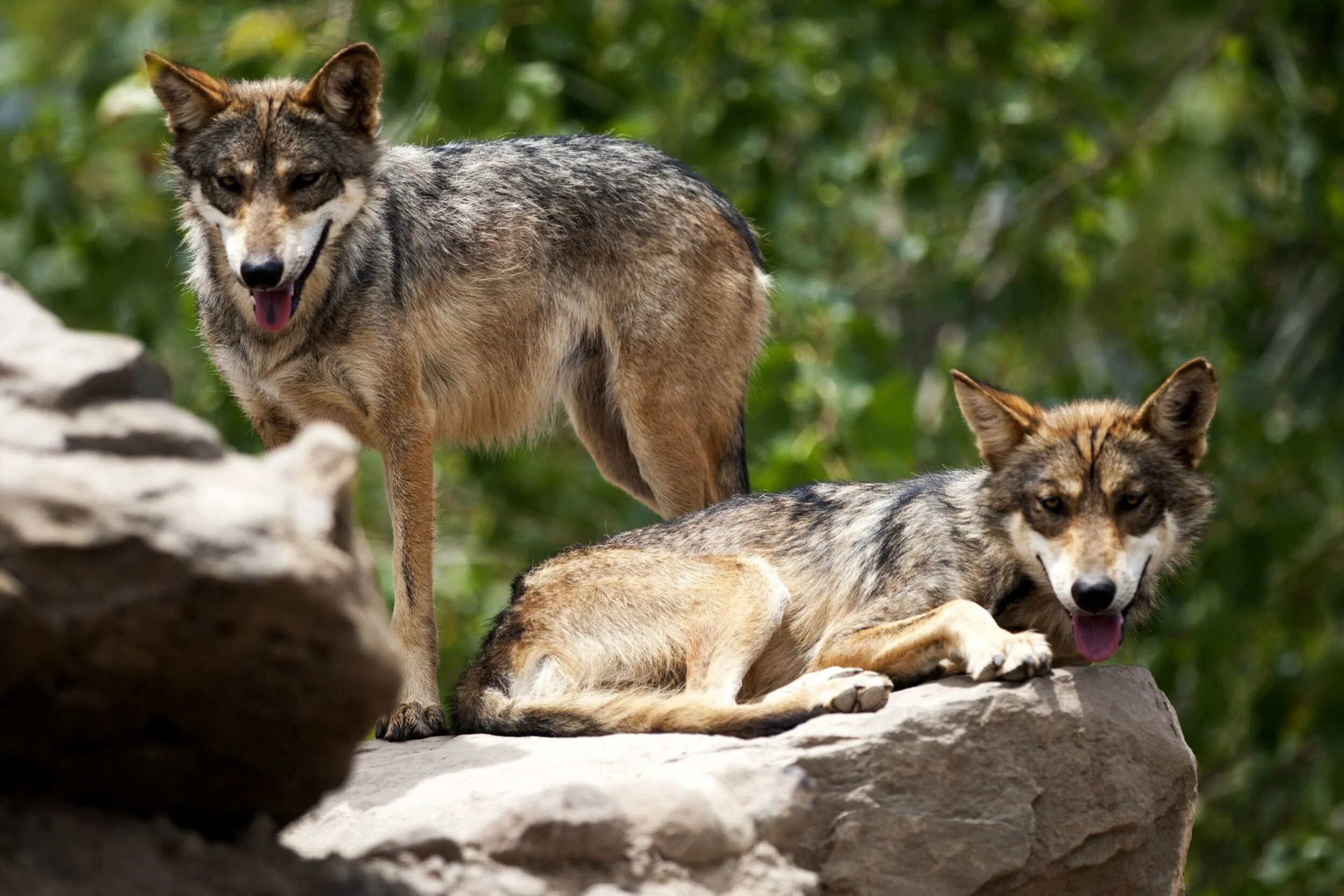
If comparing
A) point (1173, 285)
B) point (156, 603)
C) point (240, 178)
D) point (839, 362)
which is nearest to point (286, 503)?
point (156, 603)

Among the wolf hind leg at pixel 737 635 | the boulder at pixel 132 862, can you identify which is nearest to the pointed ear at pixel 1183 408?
the wolf hind leg at pixel 737 635

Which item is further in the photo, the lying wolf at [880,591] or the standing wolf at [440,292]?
the standing wolf at [440,292]

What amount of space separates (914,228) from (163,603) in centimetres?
1176

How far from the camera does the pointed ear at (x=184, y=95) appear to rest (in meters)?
6.40

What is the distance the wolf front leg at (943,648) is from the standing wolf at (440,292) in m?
1.74

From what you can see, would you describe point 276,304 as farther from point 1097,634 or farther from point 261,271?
point 1097,634

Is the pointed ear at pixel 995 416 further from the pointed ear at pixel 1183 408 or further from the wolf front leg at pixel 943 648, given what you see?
the wolf front leg at pixel 943 648

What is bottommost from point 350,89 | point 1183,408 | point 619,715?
point 619,715

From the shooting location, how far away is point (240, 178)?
622 cm

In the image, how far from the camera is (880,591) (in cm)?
597

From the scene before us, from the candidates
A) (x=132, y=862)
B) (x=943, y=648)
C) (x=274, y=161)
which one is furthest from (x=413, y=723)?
(x=132, y=862)

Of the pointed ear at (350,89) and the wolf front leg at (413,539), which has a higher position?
the pointed ear at (350,89)

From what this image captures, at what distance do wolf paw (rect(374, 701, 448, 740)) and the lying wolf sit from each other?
0.20 metres

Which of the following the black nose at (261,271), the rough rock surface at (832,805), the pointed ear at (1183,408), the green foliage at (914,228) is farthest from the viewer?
the green foliage at (914,228)
